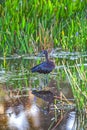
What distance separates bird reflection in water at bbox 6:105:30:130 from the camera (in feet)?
17.4

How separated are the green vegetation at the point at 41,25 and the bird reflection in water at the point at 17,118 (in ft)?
10.8

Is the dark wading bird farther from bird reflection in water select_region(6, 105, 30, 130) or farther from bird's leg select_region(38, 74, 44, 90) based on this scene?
bird reflection in water select_region(6, 105, 30, 130)

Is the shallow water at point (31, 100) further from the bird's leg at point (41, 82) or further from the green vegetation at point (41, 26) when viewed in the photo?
the green vegetation at point (41, 26)

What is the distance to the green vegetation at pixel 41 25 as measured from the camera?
933 cm

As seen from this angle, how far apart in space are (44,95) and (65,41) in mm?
2855

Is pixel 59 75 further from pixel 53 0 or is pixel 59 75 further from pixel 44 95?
pixel 53 0

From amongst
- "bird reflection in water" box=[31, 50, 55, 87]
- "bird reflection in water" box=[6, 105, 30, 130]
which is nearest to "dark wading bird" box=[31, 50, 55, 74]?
"bird reflection in water" box=[31, 50, 55, 87]

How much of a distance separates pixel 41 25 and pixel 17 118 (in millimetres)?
4078

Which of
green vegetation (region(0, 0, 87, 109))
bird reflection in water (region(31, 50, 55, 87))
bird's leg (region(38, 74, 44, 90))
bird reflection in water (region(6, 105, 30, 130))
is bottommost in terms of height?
bird's leg (region(38, 74, 44, 90))

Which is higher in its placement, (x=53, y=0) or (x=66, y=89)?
(x=53, y=0)

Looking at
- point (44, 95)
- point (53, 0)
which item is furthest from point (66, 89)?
point (53, 0)

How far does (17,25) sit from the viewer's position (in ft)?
30.4

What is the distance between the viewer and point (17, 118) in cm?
562

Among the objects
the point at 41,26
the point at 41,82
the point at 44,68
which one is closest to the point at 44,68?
the point at 44,68
